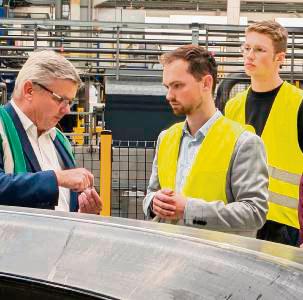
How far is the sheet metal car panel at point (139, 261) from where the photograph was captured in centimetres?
97

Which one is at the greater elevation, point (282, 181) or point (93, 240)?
point (93, 240)

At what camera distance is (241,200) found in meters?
2.38

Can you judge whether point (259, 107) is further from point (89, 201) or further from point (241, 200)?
point (89, 201)

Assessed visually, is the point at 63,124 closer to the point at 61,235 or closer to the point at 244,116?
the point at 244,116

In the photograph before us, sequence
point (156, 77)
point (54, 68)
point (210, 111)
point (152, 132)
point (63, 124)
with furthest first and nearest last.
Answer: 1. point (63, 124)
2. point (156, 77)
3. point (152, 132)
4. point (210, 111)
5. point (54, 68)

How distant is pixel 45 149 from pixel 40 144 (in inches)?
1.4

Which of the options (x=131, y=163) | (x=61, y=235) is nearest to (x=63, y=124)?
(x=131, y=163)

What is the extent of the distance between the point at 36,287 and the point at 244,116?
86.7 inches

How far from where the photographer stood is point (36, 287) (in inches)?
39.4

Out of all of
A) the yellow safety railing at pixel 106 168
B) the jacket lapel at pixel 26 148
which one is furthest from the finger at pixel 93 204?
the yellow safety railing at pixel 106 168

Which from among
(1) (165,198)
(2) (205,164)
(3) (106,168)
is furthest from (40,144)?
(3) (106,168)

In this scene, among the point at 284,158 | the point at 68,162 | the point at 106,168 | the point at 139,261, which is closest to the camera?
the point at 139,261

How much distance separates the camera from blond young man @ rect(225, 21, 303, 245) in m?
2.97

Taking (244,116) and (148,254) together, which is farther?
(244,116)
